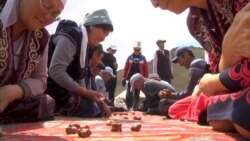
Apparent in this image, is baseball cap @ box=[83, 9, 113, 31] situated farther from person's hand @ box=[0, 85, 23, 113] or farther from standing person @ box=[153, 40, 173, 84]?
standing person @ box=[153, 40, 173, 84]

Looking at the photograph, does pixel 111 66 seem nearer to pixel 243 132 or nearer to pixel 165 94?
pixel 165 94

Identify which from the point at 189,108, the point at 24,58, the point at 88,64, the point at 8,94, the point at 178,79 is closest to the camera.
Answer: the point at 8,94

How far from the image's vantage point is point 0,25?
216 centimetres

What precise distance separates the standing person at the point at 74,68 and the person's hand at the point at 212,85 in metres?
1.45

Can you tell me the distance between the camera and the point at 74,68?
10.8ft

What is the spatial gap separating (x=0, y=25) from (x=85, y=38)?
110cm

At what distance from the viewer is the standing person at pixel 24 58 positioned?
2227mm

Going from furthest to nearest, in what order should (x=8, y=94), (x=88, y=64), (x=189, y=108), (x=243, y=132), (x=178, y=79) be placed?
(x=178, y=79)
(x=88, y=64)
(x=189, y=108)
(x=8, y=94)
(x=243, y=132)

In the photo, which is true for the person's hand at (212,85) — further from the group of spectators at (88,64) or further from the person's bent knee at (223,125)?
the person's bent knee at (223,125)

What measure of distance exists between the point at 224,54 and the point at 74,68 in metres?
1.80

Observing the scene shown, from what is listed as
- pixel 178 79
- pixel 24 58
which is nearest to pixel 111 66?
pixel 24 58

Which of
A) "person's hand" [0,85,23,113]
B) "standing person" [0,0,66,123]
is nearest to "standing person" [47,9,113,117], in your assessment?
"standing person" [0,0,66,123]

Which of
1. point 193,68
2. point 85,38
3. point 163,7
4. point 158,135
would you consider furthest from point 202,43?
point 193,68

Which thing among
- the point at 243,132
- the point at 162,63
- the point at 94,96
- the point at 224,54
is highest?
the point at 162,63
